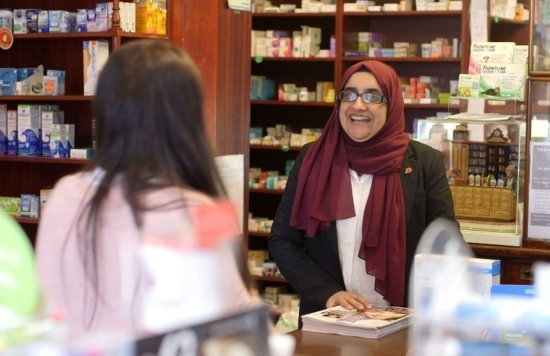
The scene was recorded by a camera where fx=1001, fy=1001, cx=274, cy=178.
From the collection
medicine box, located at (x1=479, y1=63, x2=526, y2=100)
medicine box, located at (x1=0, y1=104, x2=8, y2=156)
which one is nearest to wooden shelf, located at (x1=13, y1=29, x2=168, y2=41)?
medicine box, located at (x1=0, y1=104, x2=8, y2=156)

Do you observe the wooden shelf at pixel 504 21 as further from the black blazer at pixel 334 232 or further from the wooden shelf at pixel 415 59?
the black blazer at pixel 334 232

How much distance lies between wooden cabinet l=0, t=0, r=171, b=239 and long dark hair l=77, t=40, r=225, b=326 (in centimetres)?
427

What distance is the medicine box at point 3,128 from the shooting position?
20.6 ft

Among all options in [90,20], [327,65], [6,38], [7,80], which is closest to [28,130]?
[7,80]

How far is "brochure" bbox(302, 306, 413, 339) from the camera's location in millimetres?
3177

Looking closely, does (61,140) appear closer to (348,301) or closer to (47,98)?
(47,98)

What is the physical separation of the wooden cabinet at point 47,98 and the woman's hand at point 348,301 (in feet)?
9.45

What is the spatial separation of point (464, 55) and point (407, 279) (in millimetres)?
4141

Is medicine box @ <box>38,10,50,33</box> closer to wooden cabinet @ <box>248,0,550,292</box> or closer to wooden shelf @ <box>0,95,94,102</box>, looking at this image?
wooden shelf @ <box>0,95,94,102</box>

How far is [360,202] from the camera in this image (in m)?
3.72

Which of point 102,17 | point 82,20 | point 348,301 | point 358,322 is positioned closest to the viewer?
point 358,322

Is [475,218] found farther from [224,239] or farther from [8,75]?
[224,239]

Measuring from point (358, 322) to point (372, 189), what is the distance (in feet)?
2.15

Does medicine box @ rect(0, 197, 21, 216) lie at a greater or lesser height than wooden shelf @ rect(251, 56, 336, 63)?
lesser
